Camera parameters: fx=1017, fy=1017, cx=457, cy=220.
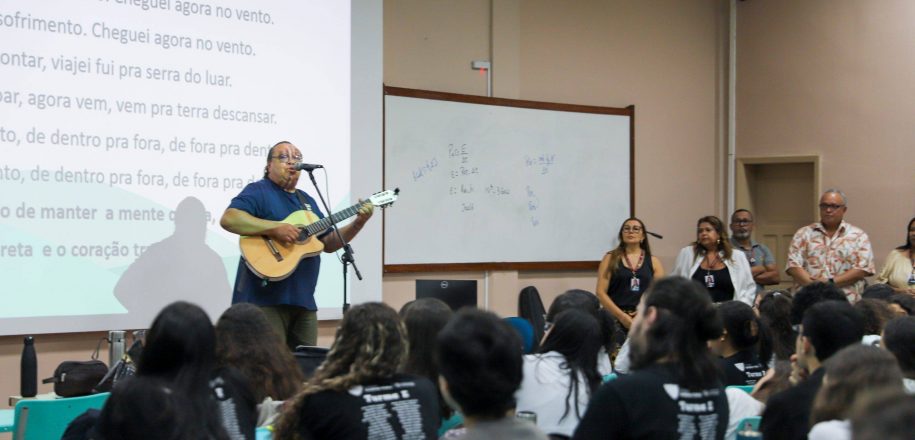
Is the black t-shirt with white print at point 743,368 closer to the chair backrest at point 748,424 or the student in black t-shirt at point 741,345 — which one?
the student in black t-shirt at point 741,345

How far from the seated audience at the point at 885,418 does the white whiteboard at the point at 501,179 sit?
19.0 feet

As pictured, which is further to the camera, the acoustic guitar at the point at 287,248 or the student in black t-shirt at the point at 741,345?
the acoustic guitar at the point at 287,248

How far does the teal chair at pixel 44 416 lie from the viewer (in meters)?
3.17

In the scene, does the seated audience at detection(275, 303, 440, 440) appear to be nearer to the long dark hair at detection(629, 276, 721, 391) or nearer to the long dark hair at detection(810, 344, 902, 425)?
the long dark hair at detection(629, 276, 721, 391)

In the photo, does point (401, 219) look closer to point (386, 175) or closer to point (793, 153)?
point (386, 175)

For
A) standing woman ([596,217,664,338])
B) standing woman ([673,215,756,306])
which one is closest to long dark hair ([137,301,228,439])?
standing woman ([596,217,664,338])

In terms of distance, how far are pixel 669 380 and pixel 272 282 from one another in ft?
10.1

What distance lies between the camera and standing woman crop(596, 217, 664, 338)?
684 cm

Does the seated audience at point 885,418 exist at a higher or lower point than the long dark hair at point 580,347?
higher

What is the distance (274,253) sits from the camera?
4.98 m

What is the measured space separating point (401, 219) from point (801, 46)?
379 centimetres

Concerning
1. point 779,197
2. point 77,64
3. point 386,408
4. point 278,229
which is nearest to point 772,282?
point 779,197

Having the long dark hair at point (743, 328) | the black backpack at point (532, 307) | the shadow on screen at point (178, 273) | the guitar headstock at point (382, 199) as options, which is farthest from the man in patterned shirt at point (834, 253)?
the shadow on screen at point (178, 273)

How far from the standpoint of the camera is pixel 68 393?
3697mm
